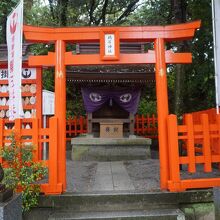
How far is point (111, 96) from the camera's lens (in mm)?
12859

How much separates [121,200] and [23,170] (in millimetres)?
1918

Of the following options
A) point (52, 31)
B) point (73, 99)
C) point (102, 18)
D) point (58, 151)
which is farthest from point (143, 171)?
point (102, 18)

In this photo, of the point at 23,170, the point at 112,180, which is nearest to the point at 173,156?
the point at 112,180

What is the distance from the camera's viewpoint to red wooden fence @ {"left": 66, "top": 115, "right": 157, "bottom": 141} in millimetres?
15062

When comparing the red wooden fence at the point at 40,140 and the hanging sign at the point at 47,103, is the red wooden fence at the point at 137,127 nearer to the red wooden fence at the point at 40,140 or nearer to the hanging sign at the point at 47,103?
the hanging sign at the point at 47,103

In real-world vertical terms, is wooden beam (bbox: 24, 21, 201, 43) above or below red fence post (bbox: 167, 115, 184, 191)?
above

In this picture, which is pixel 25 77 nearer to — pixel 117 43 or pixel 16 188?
pixel 117 43

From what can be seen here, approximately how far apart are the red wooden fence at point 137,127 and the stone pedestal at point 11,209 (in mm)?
10565

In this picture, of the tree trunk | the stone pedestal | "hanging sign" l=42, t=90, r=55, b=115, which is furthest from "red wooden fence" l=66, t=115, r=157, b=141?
the stone pedestal

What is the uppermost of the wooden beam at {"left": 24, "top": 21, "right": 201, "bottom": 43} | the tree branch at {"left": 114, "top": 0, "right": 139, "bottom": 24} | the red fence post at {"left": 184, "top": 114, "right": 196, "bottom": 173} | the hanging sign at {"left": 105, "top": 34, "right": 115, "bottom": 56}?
the tree branch at {"left": 114, "top": 0, "right": 139, "bottom": 24}

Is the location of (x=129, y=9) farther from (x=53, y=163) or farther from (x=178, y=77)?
(x=53, y=163)

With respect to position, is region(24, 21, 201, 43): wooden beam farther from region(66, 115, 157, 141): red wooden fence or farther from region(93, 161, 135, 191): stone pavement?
region(66, 115, 157, 141): red wooden fence

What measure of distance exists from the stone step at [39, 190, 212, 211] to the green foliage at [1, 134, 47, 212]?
12.7 inches

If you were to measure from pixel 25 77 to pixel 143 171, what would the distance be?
4.11m
